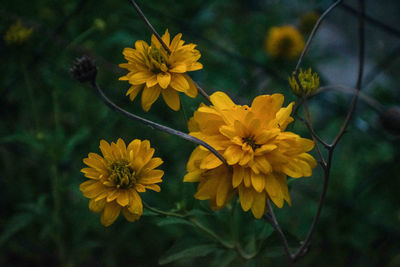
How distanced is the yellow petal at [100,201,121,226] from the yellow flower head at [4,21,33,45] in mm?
744

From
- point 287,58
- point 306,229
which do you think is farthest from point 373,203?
point 287,58

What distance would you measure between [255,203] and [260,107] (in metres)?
0.18

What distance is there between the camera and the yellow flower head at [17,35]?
45.4 inches

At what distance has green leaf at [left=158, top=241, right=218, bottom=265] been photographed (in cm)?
85

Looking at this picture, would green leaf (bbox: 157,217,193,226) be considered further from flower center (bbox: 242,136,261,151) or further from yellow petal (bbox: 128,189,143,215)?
flower center (bbox: 242,136,261,151)

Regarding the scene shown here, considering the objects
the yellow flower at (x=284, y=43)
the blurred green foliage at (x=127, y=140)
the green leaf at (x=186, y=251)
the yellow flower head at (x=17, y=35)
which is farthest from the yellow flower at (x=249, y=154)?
the yellow flower at (x=284, y=43)

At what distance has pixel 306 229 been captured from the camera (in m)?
1.46

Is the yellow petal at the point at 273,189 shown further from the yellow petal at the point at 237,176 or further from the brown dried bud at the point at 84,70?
the brown dried bud at the point at 84,70

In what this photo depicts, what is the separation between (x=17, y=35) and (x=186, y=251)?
34.5 inches

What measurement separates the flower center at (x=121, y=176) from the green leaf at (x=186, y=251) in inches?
8.9

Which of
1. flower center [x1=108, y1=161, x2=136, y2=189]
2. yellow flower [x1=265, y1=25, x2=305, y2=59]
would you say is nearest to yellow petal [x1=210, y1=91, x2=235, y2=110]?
flower center [x1=108, y1=161, x2=136, y2=189]

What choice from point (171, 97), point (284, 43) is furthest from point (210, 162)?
point (284, 43)

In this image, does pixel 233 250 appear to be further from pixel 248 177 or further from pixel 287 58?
pixel 287 58

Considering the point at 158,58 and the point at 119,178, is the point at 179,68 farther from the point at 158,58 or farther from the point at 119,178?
the point at 119,178
